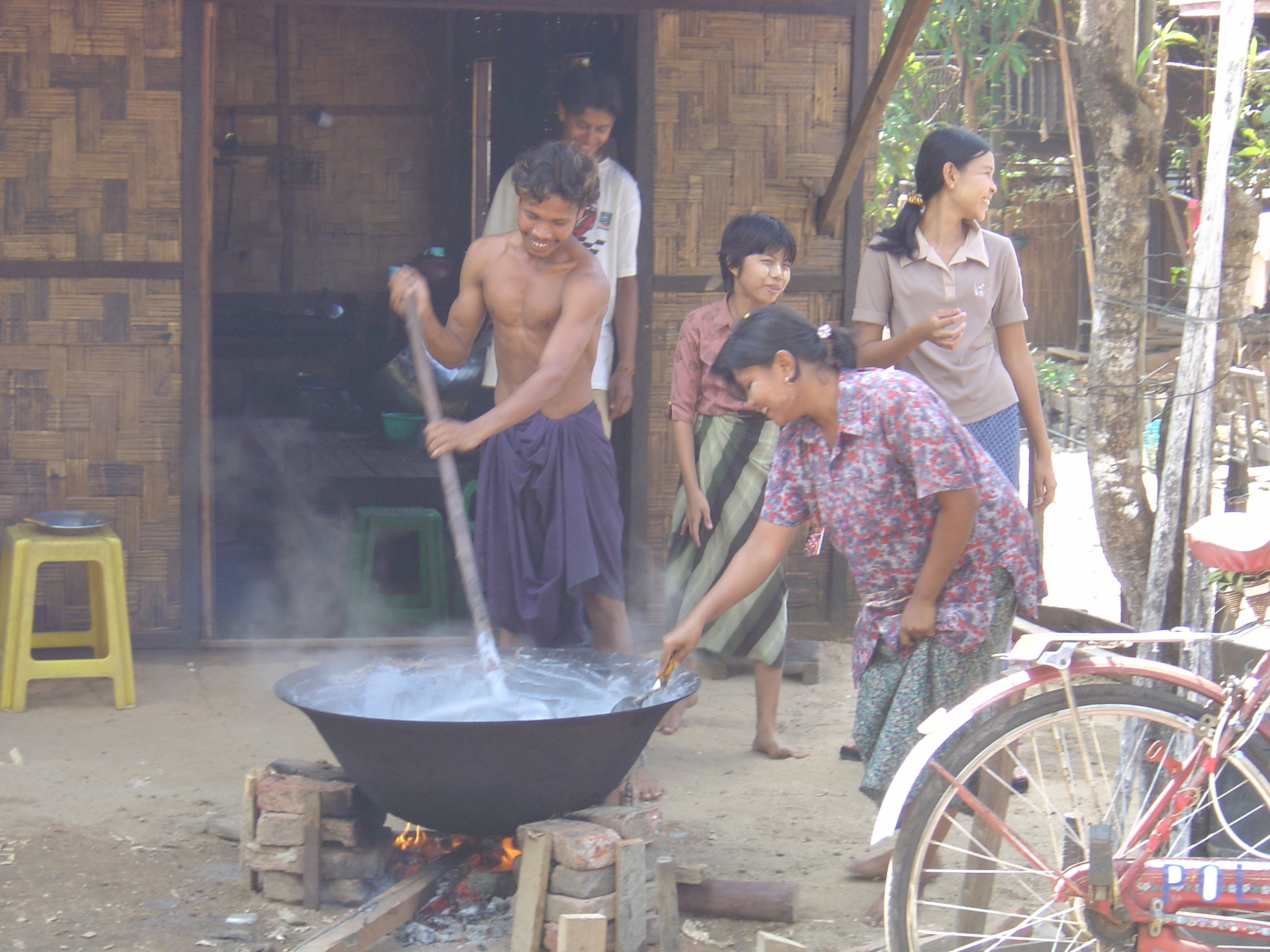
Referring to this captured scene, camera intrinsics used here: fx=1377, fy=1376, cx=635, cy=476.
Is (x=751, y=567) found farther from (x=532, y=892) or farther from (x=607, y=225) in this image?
(x=607, y=225)

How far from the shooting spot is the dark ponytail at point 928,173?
3.88 metres

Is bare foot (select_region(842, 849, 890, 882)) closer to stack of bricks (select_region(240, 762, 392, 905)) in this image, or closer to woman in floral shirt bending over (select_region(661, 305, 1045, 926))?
woman in floral shirt bending over (select_region(661, 305, 1045, 926))

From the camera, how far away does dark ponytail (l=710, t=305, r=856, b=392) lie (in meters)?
2.96

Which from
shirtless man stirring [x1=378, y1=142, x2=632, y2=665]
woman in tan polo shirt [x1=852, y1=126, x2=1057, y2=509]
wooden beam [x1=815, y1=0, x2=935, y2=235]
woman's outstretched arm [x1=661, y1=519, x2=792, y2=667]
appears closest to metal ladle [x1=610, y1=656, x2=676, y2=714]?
woman's outstretched arm [x1=661, y1=519, x2=792, y2=667]

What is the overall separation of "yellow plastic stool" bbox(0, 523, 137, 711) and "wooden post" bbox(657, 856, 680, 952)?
2447 mm

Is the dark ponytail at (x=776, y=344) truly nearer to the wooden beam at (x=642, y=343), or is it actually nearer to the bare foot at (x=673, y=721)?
the bare foot at (x=673, y=721)

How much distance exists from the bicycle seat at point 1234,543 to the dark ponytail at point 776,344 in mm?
823

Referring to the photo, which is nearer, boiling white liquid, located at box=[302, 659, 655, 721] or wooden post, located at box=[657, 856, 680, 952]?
wooden post, located at box=[657, 856, 680, 952]

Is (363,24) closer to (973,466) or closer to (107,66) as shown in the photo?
(107,66)

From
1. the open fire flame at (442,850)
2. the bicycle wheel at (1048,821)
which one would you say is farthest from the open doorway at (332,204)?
the bicycle wheel at (1048,821)

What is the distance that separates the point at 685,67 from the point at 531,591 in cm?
240

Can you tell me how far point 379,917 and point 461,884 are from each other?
329 mm

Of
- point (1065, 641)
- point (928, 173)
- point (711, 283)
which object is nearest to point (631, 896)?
point (1065, 641)

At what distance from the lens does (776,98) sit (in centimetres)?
556
